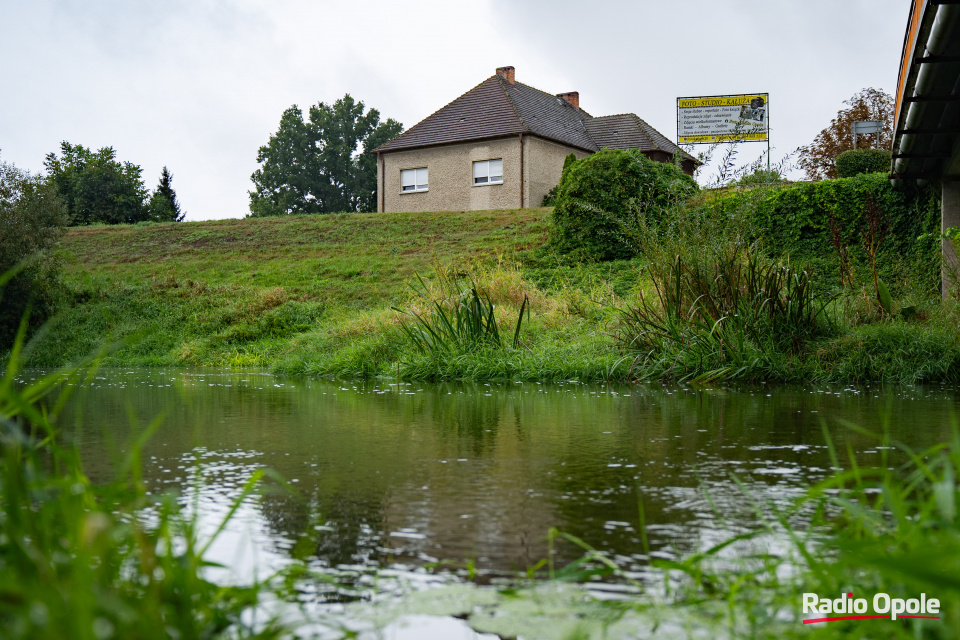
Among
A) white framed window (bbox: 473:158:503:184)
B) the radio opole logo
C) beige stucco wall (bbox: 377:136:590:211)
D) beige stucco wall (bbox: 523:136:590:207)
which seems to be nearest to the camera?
the radio opole logo

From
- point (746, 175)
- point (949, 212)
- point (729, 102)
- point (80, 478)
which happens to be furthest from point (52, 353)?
point (729, 102)

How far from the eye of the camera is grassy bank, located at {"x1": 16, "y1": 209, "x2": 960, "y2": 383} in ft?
28.1

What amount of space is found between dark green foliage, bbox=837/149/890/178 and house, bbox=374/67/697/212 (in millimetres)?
10485

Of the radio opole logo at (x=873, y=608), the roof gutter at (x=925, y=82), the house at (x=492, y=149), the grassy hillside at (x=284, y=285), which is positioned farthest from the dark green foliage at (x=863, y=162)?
the radio opole logo at (x=873, y=608)

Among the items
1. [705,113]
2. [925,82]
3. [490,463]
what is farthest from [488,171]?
[490,463]

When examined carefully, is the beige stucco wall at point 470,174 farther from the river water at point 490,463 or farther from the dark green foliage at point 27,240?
the river water at point 490,463

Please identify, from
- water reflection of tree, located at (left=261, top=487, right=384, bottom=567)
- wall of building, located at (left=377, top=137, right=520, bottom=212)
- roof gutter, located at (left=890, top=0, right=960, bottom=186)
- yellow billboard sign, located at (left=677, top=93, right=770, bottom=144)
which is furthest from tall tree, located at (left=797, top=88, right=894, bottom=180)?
water reflection of tree, located at (left=261, top=487, right=384, bottom=567)

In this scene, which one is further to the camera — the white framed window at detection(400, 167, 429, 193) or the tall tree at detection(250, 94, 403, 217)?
the tall tree at detection(250, 94, 403, 217)

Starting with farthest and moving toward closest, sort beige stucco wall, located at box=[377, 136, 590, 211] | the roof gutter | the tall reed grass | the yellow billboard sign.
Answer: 1. the yellow billboard sign
2. beige stucco wall, located at box=[377, 136, 590, 211]
3. the tall reed grass
4. the roof gutter

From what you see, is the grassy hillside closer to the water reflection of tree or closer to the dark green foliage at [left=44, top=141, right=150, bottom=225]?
the water reflection of tree

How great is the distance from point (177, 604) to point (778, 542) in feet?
5.00

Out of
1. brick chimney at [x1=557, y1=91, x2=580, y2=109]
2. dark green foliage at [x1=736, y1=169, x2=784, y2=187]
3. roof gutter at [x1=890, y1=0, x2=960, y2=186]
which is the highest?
brick chimney at [x1=557, y1=91, x2=580, y2=109]

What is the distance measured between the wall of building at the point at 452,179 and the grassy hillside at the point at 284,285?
275 inches

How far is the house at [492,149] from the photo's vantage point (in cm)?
3344
